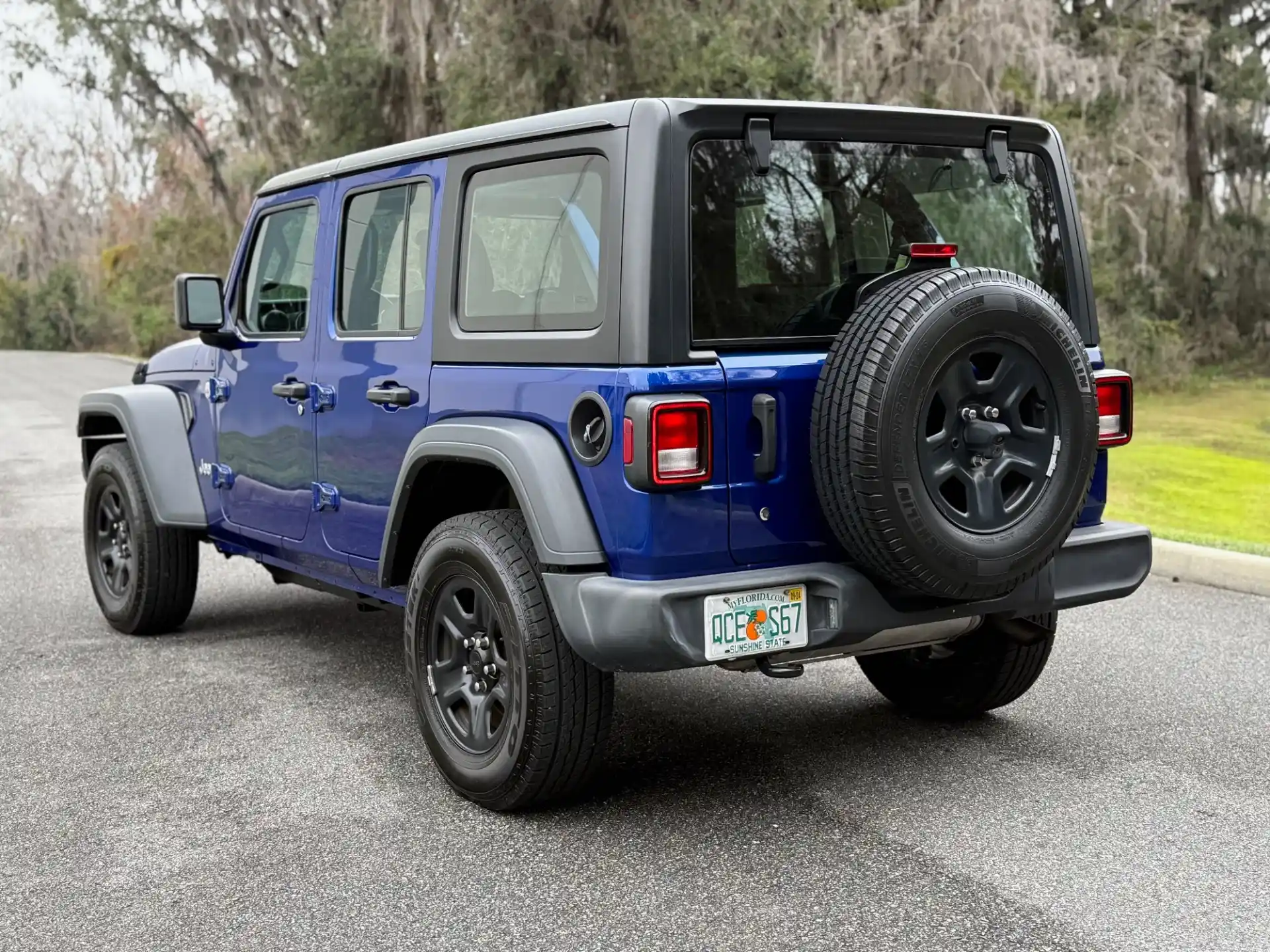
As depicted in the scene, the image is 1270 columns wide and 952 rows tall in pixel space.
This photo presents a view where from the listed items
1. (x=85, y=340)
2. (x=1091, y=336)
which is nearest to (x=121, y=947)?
(x=1091, y=336)

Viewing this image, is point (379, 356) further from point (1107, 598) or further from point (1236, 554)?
point (1236, 554)

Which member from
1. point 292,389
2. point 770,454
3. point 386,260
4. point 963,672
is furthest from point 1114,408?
point 292,389

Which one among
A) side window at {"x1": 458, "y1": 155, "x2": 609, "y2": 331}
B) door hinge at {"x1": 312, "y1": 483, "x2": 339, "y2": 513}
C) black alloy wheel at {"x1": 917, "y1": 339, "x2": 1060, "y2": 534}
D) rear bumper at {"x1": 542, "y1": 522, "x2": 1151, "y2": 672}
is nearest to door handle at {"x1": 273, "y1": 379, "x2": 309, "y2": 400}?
door hinge at {"x1": 312, "y1": 483, "x2": 339, "y2": 513}

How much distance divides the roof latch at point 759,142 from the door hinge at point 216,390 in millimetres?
2813

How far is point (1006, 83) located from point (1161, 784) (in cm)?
1596

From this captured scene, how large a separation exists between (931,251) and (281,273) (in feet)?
9.06

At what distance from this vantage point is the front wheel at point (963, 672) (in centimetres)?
481

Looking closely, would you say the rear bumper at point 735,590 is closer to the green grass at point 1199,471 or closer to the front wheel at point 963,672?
the front wheel at point 963,672

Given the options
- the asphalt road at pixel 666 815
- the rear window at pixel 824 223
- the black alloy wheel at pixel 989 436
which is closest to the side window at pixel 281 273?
the asphalt road at pixel 666 815

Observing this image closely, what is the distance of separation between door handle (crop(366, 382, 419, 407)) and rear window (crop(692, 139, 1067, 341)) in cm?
120

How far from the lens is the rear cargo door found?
149 inches

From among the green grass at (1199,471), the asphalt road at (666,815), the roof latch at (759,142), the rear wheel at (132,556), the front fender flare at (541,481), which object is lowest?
the asphalt road at (666,815)

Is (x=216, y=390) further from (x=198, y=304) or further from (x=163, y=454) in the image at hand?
(x=163, y=454)

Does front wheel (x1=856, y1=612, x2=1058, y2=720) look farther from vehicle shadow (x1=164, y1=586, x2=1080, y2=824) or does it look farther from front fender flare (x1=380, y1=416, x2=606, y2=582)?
front fender flare (x1=380, y1=416, x2=606, y2=582)
